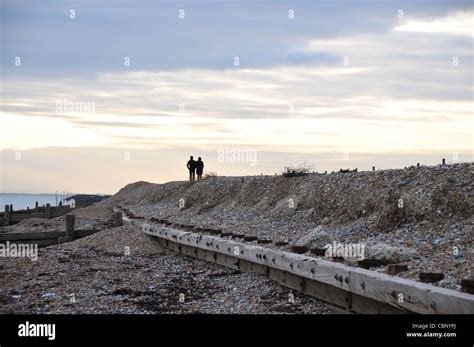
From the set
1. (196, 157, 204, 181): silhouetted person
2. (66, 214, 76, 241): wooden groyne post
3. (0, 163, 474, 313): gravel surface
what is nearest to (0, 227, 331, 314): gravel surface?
(0, 163, 474, 313): gravel surface

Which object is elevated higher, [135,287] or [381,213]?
[381,213]

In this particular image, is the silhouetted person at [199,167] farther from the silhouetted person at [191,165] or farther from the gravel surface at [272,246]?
the gravel surface at [272,246]

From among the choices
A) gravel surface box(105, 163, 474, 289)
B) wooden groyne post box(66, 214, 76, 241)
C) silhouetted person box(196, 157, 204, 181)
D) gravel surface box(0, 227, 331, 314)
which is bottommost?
gravel surface box(0, 227, 331, 314)

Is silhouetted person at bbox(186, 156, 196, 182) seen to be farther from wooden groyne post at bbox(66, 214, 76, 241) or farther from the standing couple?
wooden groyne post at bbox(66, 214, 76, 241)

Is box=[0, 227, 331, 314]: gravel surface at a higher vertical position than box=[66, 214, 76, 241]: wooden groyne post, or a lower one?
lower

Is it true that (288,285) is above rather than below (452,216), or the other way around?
below

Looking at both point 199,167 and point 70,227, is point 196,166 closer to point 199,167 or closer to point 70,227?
point 199,167

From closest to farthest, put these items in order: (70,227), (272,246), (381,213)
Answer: (272,246), (381,213), (70,227)

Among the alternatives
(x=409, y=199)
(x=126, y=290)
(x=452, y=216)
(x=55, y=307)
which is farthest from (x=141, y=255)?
(x=452, y=216)

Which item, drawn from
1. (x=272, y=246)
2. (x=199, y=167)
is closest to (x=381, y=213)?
(x=272, y=246)

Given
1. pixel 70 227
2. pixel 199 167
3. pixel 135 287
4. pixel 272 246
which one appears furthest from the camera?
pixel 199 167
